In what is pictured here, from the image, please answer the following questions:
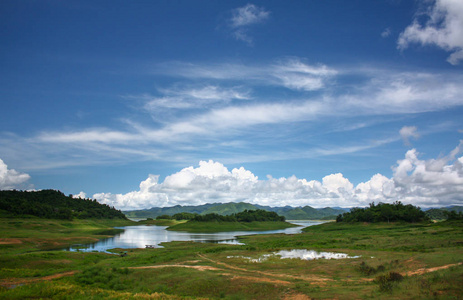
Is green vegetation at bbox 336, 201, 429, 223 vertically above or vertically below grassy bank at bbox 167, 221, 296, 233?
above

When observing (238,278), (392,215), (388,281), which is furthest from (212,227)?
(388,281)

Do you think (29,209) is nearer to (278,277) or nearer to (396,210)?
(278,277)

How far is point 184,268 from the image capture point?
40875mm

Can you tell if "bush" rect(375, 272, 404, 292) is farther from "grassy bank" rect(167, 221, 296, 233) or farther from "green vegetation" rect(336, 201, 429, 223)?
"grassy bank" rect(167, 221, 296, 233)

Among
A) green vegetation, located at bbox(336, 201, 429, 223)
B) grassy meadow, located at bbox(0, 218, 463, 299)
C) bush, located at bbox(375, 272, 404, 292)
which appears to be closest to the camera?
bush, located at bbox(375, 272, 404, 292)

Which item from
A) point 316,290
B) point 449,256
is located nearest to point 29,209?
point 316,290

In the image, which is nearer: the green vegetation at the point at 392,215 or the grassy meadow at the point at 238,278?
the grassy meadow at the point at 238,278

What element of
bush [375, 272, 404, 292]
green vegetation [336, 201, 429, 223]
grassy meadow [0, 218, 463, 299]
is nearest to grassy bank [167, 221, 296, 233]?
green vegetation [336, 201, 429, 223]

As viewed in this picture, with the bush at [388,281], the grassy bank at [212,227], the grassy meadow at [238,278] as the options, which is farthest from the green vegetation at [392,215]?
the bush at [388,281]

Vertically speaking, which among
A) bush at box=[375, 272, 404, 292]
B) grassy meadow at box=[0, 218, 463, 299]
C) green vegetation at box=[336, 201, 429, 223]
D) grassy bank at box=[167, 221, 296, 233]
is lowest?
grassy bank at box=[167, 221, 296, 233]

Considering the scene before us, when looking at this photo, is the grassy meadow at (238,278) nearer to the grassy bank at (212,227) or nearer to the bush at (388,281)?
the bush at (388,281)

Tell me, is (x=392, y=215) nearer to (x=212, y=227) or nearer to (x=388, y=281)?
(x=212, y=227)

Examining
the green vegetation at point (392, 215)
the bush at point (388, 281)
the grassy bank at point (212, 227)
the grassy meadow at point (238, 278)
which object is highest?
the bush at point (388, 281)

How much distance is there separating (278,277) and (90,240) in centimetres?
8160
